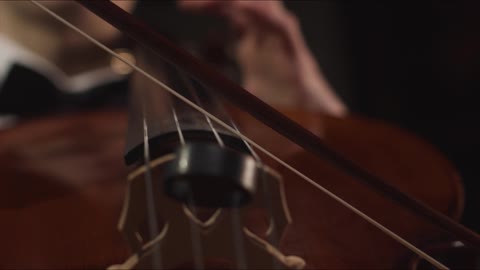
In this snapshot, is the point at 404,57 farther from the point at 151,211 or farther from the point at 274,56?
the point at 151,211

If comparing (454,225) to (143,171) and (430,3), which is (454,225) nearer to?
(143,171)

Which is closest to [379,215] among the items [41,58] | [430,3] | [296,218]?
[296,218]

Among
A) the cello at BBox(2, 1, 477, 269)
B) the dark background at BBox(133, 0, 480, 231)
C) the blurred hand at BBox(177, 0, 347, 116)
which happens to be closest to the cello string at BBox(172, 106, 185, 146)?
the cello at BBox(2, 1, 477, 269)

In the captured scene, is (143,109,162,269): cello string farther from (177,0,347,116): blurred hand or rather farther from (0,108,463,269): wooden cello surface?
(177,0,347,116): blurred hand

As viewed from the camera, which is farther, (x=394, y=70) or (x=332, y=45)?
(x=332, y=45)

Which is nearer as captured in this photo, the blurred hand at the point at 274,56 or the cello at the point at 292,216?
the cello at the point at 292,216

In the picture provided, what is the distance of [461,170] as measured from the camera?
3.82ft

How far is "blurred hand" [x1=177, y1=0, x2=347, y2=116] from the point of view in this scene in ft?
2.73

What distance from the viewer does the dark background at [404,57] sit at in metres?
1.24

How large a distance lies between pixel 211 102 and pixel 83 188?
16 centimetres

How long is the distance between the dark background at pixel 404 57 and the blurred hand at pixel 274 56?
0.16m

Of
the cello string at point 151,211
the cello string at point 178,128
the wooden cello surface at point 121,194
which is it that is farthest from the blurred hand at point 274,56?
the cello string at point 151,211

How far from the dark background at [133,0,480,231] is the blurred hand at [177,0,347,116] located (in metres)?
0.16

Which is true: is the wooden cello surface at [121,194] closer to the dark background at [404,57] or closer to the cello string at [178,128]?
the cello string at [178,128]
